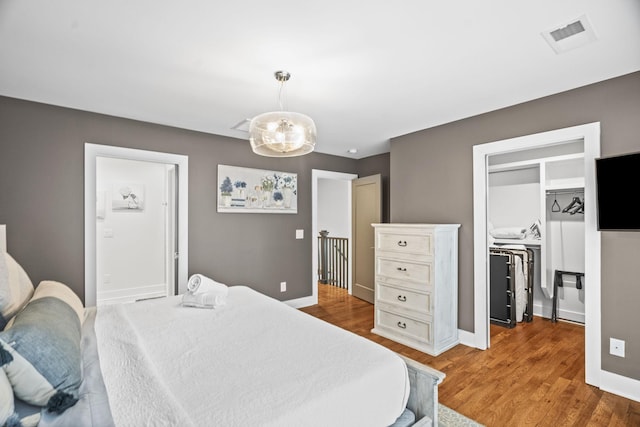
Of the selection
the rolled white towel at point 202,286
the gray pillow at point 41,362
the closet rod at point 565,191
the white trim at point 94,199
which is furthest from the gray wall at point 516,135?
the gray pillow at point 41,362

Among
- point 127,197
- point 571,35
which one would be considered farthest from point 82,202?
point 571,35

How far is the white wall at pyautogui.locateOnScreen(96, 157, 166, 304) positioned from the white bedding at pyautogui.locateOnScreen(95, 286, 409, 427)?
11.1ft

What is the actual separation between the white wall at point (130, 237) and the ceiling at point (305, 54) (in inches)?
83.1

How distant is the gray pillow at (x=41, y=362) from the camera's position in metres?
1.00

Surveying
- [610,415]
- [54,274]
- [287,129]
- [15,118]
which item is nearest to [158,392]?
[287,129]

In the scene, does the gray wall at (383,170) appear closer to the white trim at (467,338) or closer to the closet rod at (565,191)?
the white trim at (467,338)

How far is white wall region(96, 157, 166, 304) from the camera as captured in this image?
4.75m

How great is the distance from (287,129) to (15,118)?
2.57 meters

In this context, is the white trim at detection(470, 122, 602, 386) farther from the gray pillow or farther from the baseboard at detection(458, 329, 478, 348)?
the gray pillow

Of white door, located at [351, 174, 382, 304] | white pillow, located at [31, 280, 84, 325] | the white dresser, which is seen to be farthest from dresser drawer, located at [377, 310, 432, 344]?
white pillow, located at [31, 280, 84, 325]

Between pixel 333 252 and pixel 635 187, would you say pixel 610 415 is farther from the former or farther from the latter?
pixel 333 252

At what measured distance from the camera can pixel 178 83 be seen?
2.49m

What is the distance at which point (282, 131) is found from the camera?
2100mm

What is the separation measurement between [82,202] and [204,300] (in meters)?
1.84
